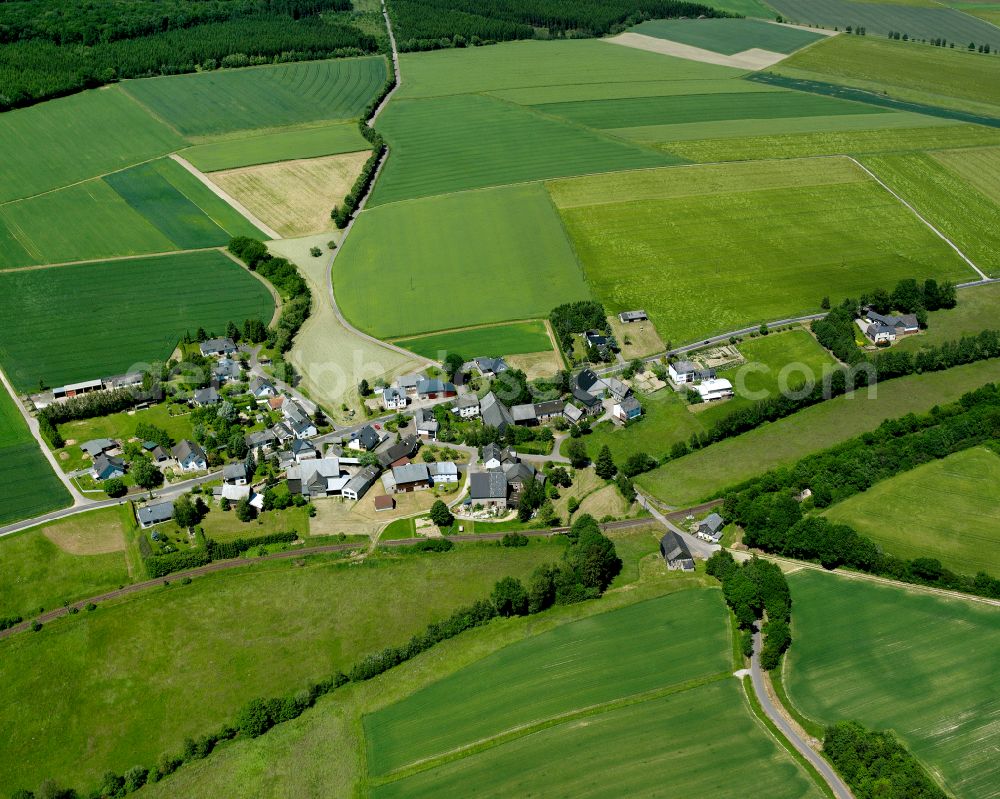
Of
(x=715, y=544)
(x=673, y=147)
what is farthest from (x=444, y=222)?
(x=715, y=544)

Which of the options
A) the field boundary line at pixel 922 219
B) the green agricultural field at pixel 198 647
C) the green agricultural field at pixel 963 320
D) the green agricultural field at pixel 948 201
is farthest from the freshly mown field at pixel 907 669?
the green agricultural field at pixel 948 201

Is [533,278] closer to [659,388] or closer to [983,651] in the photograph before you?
[659,388]

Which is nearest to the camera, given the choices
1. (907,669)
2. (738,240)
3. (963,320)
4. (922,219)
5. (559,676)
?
(907,669)

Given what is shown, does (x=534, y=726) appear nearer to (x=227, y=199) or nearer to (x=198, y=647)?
(x=198, y=647)

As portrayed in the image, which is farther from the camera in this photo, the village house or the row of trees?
the village house

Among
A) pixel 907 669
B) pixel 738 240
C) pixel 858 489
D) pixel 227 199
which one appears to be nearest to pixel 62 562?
pixel 907 669

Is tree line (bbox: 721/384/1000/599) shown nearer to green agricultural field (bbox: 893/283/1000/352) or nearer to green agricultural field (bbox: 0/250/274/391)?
green agricultural field (bbox: 893/283/1000/352)

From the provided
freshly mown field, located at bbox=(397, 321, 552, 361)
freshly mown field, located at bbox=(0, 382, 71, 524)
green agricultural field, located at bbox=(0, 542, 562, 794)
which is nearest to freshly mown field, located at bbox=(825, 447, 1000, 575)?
green agricultural field, located at bbox=(0, 542, 562, 794)
